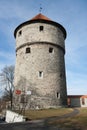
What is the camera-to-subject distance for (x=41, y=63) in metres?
21.8

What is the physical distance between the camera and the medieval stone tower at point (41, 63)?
21.1 m

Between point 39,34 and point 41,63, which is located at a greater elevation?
point 39,34

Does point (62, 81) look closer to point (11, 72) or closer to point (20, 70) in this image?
point (20, 70)

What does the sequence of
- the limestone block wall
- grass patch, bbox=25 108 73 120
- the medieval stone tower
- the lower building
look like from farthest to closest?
the lower building
the limestone block wall
the medieval stone tower
grass patch, bbox=25 108 73 120

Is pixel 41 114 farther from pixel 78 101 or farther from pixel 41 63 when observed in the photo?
pixel 78 101

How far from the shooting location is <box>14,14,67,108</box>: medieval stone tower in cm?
2114

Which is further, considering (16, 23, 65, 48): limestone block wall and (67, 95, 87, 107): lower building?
(67, 95, 87, 107): lower building

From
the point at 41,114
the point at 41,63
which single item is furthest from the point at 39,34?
the point at 41,114

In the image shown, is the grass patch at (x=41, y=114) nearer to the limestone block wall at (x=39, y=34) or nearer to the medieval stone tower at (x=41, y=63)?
the medieval stone tower at (x=41, y=63)

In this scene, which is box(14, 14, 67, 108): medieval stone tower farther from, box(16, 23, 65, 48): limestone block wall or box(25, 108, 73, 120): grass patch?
box(25, 108, 73, 120): grass patch

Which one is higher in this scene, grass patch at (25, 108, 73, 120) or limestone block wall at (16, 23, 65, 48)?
limestone block wall at (16, 23, 65, 48)

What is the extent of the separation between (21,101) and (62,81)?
17.3 ft

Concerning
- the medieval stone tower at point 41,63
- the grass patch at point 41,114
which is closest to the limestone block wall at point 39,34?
the medieval stone tower at point 41,63

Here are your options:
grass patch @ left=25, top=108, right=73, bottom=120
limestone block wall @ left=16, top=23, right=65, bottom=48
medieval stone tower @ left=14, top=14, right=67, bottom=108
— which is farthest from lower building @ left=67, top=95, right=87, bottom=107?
grass patch @ left=25, top=108, right=73, bottom=120
